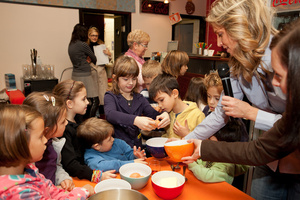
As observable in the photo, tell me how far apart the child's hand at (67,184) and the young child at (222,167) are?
2.21 feet

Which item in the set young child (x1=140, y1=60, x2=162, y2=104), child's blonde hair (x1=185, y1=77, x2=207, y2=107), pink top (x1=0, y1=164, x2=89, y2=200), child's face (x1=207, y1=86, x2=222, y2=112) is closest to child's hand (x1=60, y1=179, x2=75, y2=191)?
pink top (x1=0, y1=164, x2=89, y2=200)

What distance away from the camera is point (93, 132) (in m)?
1.51

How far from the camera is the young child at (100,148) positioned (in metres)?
1.43

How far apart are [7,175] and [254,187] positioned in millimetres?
1313

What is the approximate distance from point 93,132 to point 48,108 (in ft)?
1.17

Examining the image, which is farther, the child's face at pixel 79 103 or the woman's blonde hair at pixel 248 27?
the child's face at pixel 79 103

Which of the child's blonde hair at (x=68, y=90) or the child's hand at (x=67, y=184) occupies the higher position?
the child's blonde hair at (x=68, y=90)

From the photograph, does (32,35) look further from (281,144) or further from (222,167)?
(281,144)

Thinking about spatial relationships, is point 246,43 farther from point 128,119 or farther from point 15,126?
point 15,126

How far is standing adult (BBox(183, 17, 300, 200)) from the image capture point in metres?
0.69

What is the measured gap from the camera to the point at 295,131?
0.77 meters

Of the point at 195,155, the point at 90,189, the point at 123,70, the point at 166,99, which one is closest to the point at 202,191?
the point at 195,155

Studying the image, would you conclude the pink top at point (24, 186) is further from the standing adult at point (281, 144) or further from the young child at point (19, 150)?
the standing adult at point (281, 144)

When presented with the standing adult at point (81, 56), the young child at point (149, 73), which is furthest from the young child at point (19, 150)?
the standing adult at point (81, 56)
